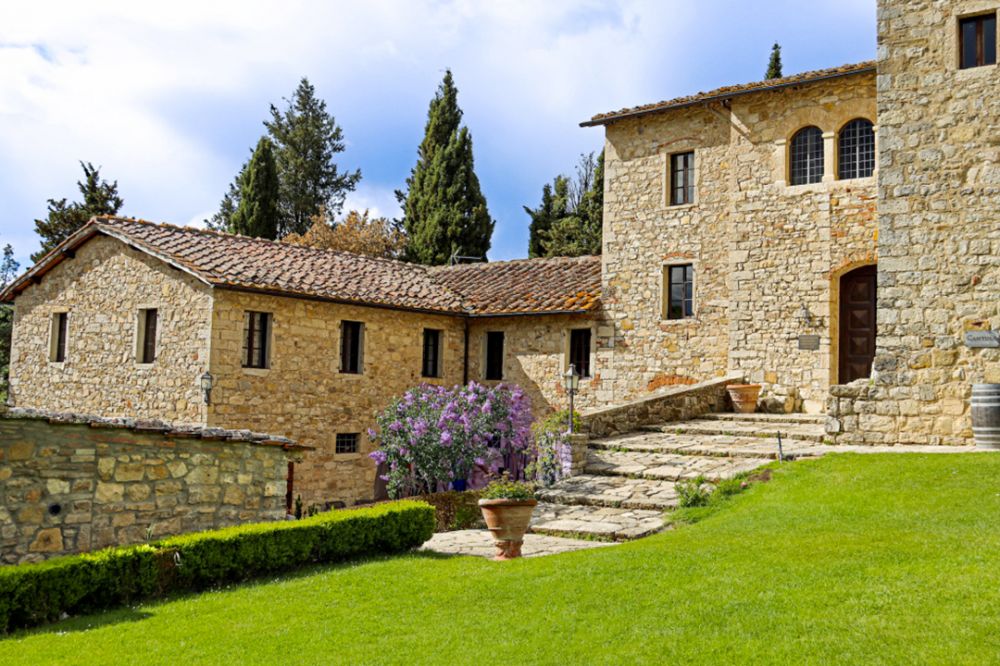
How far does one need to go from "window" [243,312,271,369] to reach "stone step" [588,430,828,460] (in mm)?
6930

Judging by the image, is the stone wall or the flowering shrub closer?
the flowering shrub

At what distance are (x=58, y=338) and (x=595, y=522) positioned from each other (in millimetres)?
14661

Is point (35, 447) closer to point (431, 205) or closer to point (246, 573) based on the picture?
point (246, 573)

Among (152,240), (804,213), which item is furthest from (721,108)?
(152,240)

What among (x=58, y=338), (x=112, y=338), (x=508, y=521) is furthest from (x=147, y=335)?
(x=508, y=521)

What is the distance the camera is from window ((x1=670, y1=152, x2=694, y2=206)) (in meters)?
19.5

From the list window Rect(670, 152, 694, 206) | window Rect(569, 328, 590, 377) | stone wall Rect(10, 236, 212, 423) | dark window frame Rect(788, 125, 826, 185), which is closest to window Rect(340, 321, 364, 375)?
stone wall Rect(10, 236, 212, 423)

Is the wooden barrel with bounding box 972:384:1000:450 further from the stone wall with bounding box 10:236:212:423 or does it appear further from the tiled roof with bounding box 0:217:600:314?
the stone wall with bounding box 10:236:212:423

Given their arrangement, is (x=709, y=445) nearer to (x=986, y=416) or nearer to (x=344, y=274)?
(x=986, y=416)

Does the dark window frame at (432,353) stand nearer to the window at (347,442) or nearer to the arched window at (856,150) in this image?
the window at (347,442)

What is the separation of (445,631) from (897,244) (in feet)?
33.0

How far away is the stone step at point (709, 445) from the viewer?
43.4 ft

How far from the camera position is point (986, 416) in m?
12.1

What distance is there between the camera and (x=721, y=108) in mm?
18828
